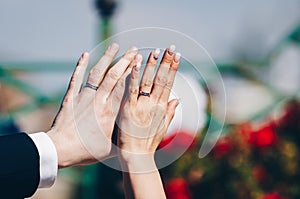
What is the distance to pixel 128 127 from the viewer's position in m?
1.82

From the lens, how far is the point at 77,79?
6.39 ft

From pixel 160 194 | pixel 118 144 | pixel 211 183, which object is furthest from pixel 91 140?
pixel 211 183

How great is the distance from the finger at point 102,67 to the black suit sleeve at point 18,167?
174mm

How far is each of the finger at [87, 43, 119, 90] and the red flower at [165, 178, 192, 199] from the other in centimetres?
296

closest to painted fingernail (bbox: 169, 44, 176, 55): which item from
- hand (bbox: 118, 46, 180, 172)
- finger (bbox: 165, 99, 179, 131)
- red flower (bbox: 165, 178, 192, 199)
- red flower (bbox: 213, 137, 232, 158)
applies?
hand (bbox: 118, 46, 180, 172)

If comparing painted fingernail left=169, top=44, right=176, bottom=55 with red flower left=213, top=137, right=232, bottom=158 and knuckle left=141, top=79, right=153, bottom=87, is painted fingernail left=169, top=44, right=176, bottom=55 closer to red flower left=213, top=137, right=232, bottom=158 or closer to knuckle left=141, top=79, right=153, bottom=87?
knuckle left=141, top=79, right=153, bottom=87

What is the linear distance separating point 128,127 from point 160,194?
143 mm

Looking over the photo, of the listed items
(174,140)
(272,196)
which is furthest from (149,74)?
(272,196)

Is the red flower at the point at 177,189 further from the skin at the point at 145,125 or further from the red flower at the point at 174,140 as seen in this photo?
the skin at the point at 145,125

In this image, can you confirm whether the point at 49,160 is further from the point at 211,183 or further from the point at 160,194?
the point at 211,183

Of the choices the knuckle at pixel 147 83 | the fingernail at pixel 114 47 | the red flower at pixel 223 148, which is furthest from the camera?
the red flower at pixel 223 148

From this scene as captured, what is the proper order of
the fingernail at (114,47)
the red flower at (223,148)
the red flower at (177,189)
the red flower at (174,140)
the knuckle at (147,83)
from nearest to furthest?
1. the knuckle at (147,83)
2. the fingernail at (114,47)
3. the red flower at (174,140)
4. the red flower at (177,189)
5. the red flower at (223,148)

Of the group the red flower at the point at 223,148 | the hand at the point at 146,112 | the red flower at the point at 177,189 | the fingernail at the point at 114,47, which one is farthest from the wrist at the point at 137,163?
the red flower at the point at 223,148

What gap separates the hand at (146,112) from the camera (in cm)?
180
